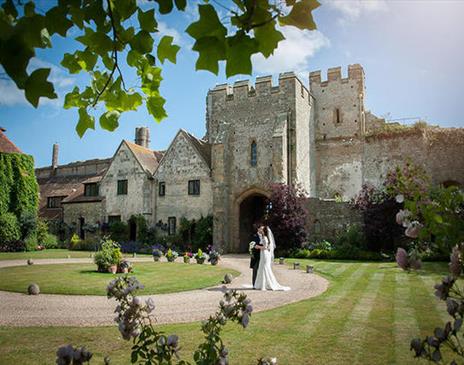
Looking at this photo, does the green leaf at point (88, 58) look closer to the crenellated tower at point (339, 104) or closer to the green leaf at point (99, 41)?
the green leaf at point (99, 41)

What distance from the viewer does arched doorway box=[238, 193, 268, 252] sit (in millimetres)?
25844

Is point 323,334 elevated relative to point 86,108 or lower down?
lower down

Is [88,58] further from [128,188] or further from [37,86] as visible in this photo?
[128,188]

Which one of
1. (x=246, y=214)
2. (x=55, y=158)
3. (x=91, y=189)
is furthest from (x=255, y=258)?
(x=55, y=158)

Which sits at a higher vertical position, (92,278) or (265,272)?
(265,272)

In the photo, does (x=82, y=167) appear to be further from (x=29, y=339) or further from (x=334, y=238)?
(x=29, y=339)

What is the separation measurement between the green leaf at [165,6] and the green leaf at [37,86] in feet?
2.39

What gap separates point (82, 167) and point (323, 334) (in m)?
37.9

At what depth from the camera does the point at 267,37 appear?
1746mm

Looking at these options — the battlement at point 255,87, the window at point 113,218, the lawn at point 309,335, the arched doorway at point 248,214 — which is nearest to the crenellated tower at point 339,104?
the battlement at point 255,87

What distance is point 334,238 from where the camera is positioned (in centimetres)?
2280

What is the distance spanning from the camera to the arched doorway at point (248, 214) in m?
25.8

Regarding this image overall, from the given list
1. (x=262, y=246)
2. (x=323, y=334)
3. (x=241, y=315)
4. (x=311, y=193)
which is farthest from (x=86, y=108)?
(x=311, y=193)

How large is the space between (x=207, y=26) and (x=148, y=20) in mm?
750
